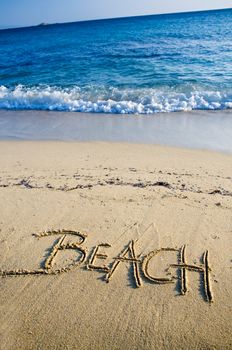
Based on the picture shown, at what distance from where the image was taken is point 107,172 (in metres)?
5.05

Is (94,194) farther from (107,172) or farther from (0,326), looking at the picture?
(0,326)

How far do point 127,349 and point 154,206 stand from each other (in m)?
1.84

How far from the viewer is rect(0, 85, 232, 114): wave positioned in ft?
27.4

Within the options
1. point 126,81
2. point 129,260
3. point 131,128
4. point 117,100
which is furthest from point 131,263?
point 126,81

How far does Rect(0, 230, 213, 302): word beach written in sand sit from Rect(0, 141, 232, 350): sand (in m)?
0.01

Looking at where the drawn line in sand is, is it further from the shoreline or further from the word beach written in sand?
the shoreline

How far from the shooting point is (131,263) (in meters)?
3.24

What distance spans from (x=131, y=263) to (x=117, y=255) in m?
0.17

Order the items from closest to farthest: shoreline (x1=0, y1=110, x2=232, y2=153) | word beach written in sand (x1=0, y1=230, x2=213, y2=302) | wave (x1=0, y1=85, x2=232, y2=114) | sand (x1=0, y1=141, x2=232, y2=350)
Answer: sand (x1=0, y1=141, x2=232, y2=350), word beach written in sand (x1=0, y1=230, x2=213, y2=302), shoreline (x1=0, y1=110, x2=232, y2=153), wave (x1=0, y1=85, x2=232, y2=114)

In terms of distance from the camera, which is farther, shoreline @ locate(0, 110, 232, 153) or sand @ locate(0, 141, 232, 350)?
shoreline @ locate(0, 110, 232, 153)

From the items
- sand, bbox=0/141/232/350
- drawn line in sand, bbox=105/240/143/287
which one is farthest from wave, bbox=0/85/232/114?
drawn line in sand, bbox=105/240/143/287

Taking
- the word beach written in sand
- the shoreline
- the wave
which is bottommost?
the word beach written in sand

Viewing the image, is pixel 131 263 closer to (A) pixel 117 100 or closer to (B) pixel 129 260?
(B) pixel 129 260

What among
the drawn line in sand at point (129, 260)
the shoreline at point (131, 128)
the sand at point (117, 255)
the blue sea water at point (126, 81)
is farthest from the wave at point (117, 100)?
the drawn line in sand at point (129, 260)
